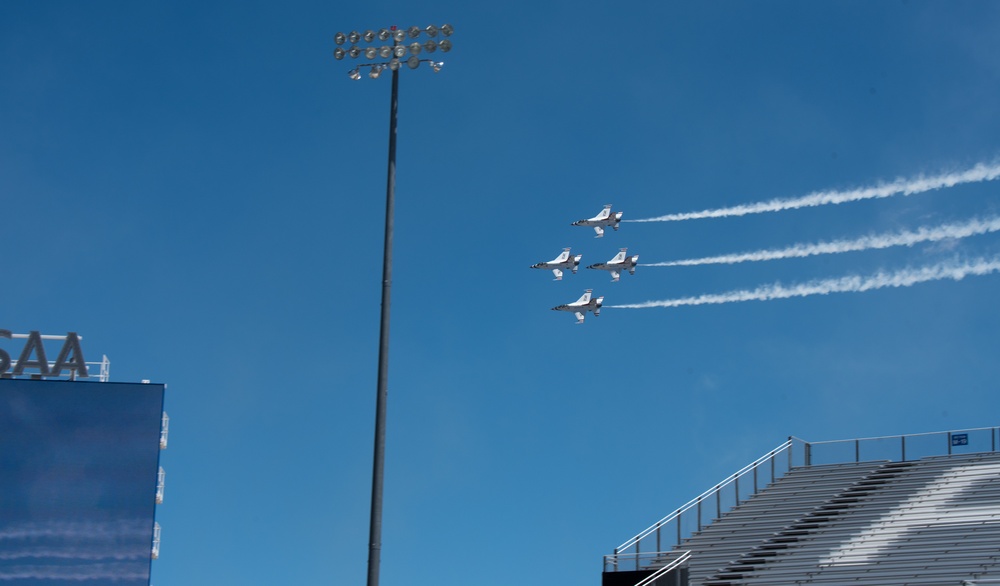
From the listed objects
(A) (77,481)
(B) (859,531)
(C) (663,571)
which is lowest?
(C) (663,571)

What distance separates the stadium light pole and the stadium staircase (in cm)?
1345

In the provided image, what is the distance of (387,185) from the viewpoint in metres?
24.0

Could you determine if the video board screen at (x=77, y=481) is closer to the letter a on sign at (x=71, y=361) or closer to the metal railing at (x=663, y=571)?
the letter a on sign at (x=71, y=361)

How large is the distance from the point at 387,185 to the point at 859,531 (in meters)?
21.8

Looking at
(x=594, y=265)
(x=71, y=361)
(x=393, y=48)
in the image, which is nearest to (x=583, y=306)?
(x=594, y=265)

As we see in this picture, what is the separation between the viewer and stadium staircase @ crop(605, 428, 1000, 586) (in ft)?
117

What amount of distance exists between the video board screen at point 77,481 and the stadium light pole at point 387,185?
34505mm

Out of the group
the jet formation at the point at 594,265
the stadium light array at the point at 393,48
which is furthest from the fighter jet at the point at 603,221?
the stadium light array at the point at 393,48

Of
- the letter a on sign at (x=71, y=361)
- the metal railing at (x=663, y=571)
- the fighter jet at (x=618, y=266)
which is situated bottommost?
the metal railing at (x=663, y=571)

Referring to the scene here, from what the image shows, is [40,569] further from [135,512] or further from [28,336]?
[28,336]

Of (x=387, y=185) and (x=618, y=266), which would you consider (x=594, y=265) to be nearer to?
(x=618, y=266)

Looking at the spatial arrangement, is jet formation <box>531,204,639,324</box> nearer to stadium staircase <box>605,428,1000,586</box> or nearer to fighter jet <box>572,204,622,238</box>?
fighter jet <box>572,204,622,238</box>

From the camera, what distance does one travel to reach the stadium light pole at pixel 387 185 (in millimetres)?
21688

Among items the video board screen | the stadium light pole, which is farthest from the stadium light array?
the video board screen
